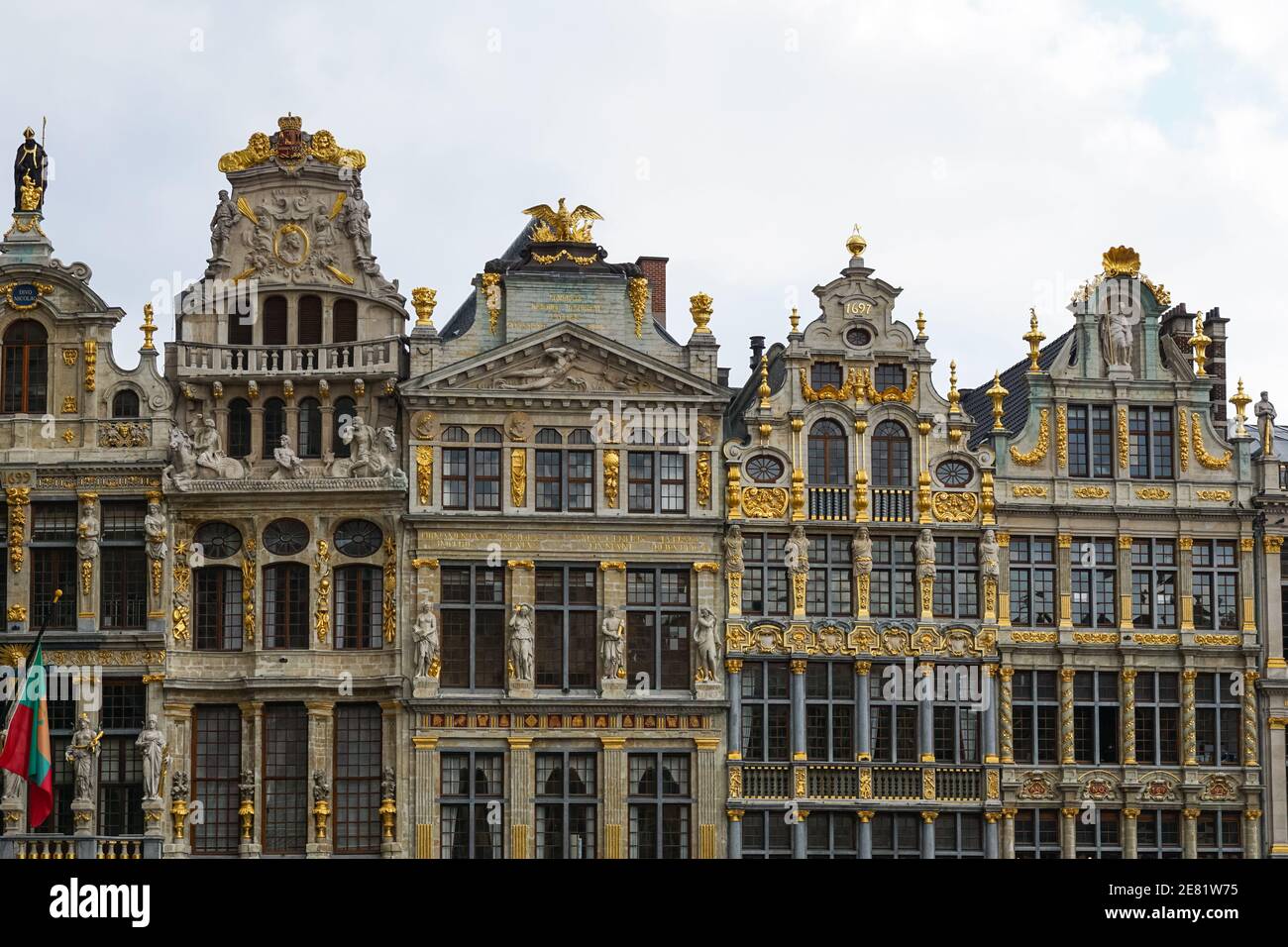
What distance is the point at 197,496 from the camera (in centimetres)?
6097

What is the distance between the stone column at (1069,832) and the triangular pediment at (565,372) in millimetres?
11487

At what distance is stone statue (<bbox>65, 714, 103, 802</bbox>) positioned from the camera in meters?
59.8

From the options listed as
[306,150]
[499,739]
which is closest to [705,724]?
[499,739]

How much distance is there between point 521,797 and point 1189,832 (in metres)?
14.3

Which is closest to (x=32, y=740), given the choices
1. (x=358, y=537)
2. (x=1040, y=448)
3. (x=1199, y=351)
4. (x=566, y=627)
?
(x=358, y=537)

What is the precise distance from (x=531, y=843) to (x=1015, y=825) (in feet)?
34.0

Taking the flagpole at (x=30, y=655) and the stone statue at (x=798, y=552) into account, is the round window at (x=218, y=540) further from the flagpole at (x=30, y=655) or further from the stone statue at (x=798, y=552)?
the stone statue at (x=798, y=552)

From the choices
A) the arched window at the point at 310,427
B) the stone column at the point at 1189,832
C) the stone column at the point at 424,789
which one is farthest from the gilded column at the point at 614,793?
the stone column at the point at 1189,832

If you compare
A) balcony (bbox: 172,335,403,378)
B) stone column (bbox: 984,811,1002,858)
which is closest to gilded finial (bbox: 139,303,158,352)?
balcony (bbox: 172,335,403,378)

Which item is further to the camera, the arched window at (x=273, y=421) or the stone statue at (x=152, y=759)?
the arched window at (x=273, y=421)

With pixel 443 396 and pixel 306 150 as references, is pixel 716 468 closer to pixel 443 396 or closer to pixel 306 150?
pixel 443 396

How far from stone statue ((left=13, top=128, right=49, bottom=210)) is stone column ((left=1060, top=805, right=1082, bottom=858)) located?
84.3 ft

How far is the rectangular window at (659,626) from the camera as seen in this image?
61.6 meters

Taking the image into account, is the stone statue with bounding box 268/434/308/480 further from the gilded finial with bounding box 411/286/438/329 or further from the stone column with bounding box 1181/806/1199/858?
the stone column with bounding box 1181/806/1199/858
